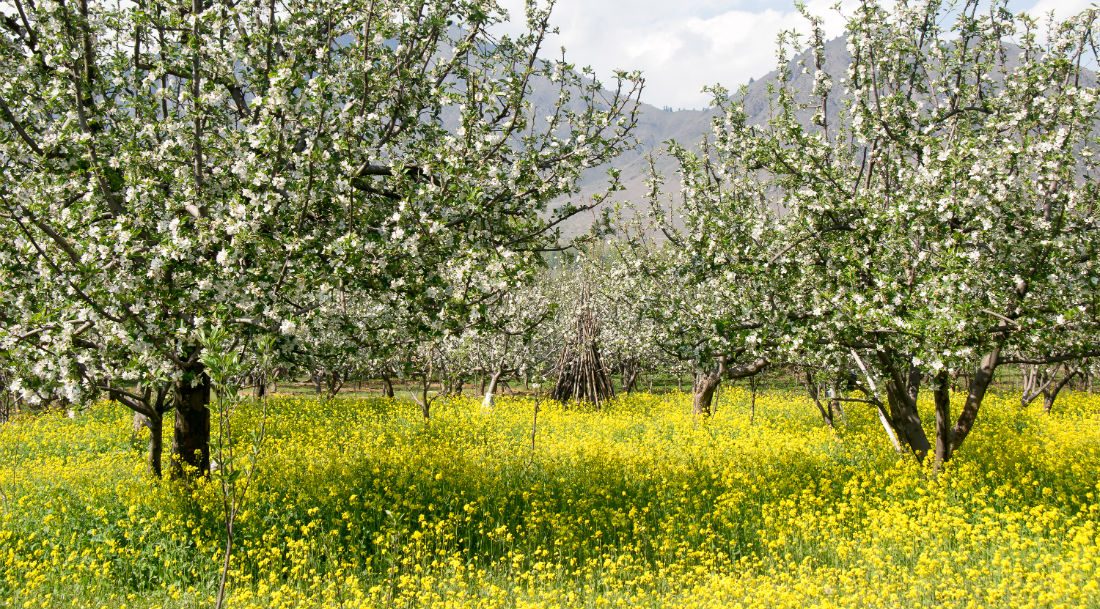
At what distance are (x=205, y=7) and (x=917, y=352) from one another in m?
9.65

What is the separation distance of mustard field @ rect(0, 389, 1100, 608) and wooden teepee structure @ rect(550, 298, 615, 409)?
11.3 metres

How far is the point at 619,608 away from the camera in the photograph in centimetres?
587

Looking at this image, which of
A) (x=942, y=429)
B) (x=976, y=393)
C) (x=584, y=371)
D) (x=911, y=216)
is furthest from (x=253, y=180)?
(x=584, y=371)

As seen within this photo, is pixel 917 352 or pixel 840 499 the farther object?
pixel 840 499

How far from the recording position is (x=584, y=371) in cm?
2483

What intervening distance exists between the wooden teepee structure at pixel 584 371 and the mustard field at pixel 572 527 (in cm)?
1133

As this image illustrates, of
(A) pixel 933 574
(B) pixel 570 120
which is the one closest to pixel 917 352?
(A) pixel 933 574

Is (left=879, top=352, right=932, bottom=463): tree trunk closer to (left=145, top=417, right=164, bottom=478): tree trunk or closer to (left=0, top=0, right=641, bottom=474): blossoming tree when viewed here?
(left=0, top=0, right=641, bottom=474): blossoming tree

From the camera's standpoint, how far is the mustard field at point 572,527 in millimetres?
6039

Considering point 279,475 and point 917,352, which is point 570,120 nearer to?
point 917,352

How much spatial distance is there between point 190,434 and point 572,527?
5.42 m

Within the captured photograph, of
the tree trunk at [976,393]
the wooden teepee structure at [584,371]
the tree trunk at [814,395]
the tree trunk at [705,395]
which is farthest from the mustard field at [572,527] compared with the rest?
the wooden teepee structure at [584,371]

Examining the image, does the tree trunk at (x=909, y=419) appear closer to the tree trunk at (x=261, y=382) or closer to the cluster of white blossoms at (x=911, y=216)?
the cluster of white blossoms at (x=911, y=216)

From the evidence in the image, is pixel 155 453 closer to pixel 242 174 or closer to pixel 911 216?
pixel 242 174
